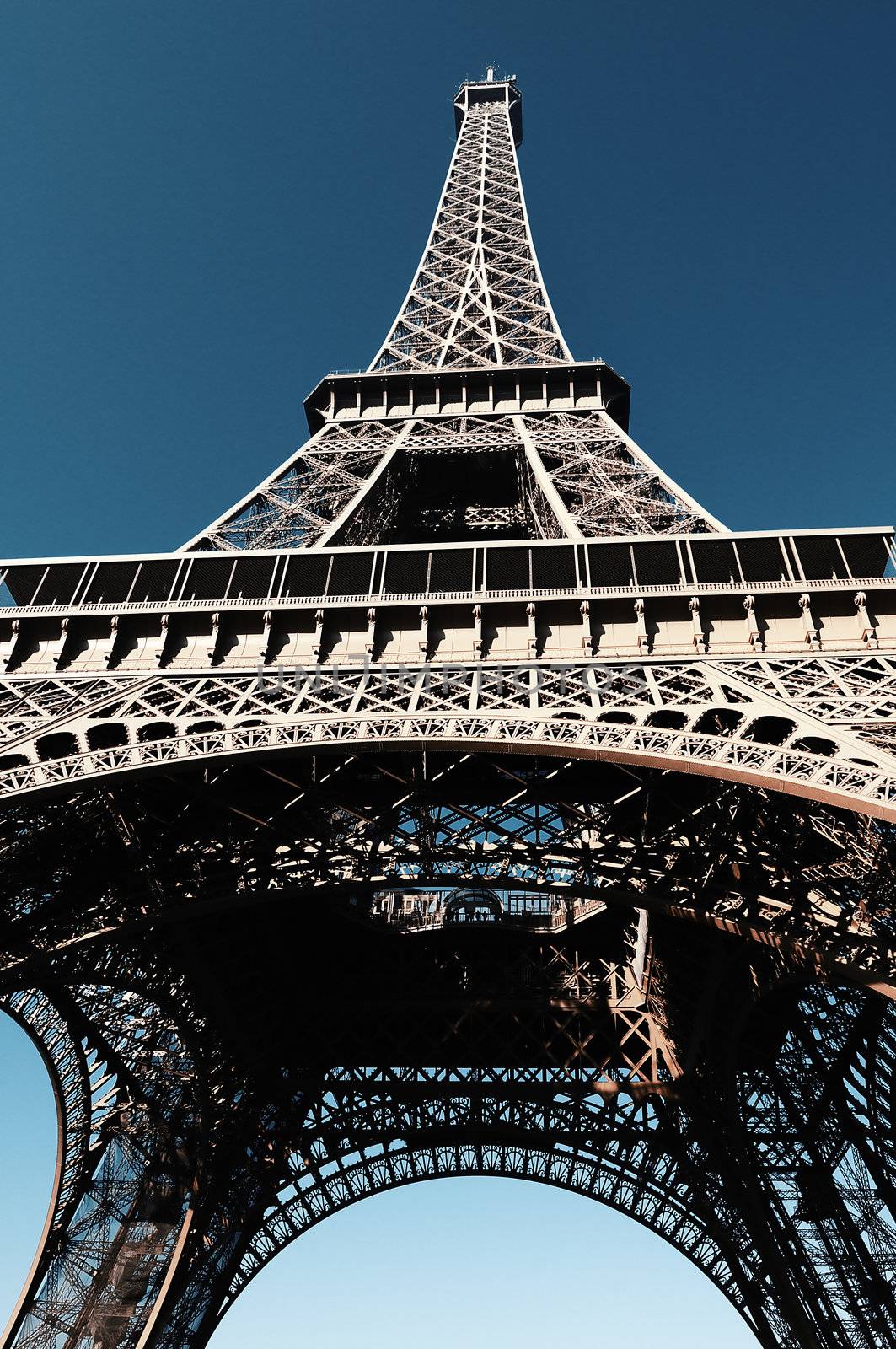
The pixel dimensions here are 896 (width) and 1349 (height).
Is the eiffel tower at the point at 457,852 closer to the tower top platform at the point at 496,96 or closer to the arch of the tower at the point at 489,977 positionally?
the arch of the tower at the point at 489,977

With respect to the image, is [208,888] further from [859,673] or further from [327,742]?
[859,673]

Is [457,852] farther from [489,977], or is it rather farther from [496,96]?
[496,96]

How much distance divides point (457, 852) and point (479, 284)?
31.9m

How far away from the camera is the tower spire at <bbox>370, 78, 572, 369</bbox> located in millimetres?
36750

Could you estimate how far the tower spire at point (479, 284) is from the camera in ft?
121

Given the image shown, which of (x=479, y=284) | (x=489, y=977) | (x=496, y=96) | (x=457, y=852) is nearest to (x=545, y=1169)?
(x=489, y=977)

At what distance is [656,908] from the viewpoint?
56.3 ft

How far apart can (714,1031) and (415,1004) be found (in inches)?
350

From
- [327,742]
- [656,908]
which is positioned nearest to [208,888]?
[327,742]

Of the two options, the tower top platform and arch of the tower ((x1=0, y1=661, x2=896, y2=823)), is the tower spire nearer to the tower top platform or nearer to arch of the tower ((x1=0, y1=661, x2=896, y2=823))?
the tower top platform

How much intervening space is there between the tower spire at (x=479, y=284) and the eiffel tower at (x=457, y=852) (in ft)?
1.14

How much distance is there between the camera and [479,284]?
4253 centimetres

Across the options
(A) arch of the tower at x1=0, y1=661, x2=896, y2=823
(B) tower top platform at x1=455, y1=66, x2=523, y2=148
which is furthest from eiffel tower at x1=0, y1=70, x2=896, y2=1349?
(B) tower top platform at x1=455, y1=66, x2=523, y2=148

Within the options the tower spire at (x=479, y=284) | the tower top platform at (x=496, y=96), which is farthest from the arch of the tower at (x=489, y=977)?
the tower top platform at (x=496, y=96)
